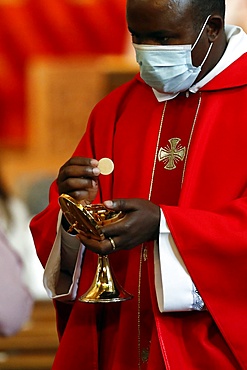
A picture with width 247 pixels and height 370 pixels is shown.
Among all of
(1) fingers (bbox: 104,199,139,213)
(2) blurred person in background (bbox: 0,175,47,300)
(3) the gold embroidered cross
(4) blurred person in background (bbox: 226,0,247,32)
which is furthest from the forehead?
(4) blurred person in background (bbox: 226,0,247,32)

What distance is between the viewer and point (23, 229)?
5.81 metres

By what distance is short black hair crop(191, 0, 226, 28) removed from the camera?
2.66 metres

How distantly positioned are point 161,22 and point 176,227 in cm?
49

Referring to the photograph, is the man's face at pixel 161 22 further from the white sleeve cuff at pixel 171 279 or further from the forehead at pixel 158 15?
the white sleeve cuff at pixel 171 279

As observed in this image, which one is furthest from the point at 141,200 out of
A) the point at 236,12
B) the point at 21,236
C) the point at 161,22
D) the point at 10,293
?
the point at 236,12

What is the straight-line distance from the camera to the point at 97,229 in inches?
98.3

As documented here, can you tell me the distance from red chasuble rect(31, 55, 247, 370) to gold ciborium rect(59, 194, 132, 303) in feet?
0.30

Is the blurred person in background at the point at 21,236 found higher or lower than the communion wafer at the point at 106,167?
lower

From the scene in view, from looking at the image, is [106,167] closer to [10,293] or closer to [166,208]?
[166,208]

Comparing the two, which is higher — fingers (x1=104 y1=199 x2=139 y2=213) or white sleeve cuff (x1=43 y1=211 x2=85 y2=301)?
fingers (x1=104 y1=199 x2=139 y2=213)

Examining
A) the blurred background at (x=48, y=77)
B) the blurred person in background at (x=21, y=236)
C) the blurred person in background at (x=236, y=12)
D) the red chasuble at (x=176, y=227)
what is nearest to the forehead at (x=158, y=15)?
the red chasuble at (x=176, y=227)

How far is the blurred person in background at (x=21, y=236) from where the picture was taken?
18.2 feet

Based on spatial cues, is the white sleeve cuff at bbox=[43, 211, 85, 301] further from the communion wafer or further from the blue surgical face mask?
the blue surgical face mask

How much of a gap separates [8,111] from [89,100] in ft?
2.89
